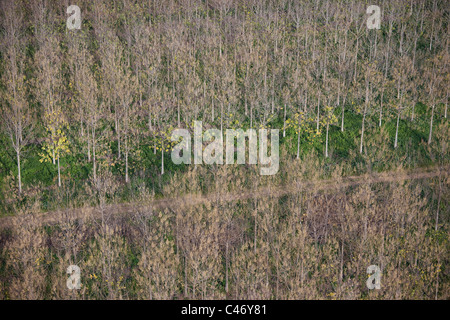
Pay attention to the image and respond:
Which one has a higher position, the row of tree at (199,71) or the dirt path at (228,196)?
the row of tree at (199,71)

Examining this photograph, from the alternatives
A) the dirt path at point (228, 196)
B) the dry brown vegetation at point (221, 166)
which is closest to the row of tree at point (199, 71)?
the dry brown vegetation at point (221, 166)

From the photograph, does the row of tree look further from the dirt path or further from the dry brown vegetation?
the dirt path

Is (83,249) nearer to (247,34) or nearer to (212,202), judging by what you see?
(212,202)

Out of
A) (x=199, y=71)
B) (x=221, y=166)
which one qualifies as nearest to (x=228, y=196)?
(x=221, y=166)

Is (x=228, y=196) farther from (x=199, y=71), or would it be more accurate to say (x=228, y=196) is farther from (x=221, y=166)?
(x=199, y=71)

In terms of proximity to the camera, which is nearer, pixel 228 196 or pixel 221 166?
pixel 228 196

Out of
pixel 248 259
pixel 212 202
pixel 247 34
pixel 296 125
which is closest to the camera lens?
pixel 248 259

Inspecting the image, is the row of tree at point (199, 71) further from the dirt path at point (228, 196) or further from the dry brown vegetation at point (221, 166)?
the dirt path at point (228, 196)

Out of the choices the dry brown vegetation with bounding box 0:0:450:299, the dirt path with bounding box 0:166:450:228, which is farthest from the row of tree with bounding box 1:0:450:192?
the dirt path with bounding box 0:166:450:228

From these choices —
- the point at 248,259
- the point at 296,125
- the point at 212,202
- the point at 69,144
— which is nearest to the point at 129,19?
the point at 69,144
